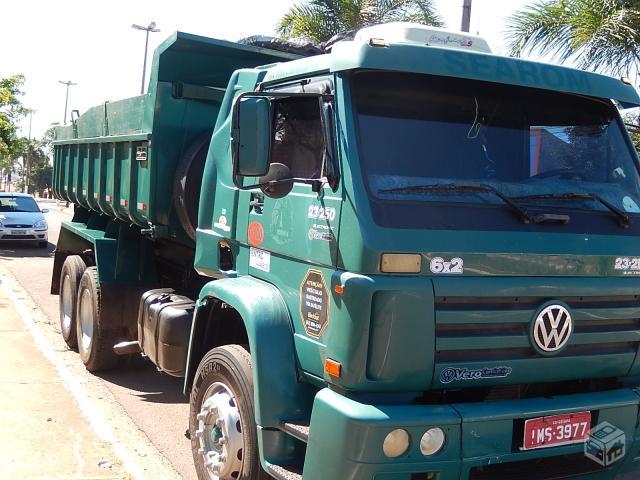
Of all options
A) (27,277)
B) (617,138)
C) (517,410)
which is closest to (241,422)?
(517,410)

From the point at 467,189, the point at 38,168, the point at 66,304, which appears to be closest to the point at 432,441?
the point at 467,189

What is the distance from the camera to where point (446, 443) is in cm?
308

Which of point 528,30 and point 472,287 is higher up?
point 528,30

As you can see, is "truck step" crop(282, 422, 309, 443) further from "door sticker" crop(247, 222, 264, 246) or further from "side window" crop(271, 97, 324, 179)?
"side window" crop(271, 97, 324, 179)

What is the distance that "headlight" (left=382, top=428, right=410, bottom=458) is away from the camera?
3018mm

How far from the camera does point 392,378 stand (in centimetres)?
311

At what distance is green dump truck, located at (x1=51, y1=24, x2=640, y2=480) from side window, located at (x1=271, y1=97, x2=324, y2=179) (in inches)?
0.4

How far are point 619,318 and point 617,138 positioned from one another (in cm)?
107

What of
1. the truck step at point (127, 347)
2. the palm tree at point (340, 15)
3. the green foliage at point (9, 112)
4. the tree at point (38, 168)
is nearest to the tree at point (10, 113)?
the green foliage at point (9, 112)

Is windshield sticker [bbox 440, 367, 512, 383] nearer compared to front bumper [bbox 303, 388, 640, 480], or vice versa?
front bumper [bbox 303, 388, 640, 480]

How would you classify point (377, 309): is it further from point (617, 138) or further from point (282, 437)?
point (617, 138)

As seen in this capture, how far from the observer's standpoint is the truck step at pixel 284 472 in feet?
11.0

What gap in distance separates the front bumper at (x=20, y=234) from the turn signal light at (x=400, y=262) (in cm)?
1737

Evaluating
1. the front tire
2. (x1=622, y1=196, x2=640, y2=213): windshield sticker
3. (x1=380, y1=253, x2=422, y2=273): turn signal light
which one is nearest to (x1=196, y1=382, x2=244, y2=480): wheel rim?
the front tire
